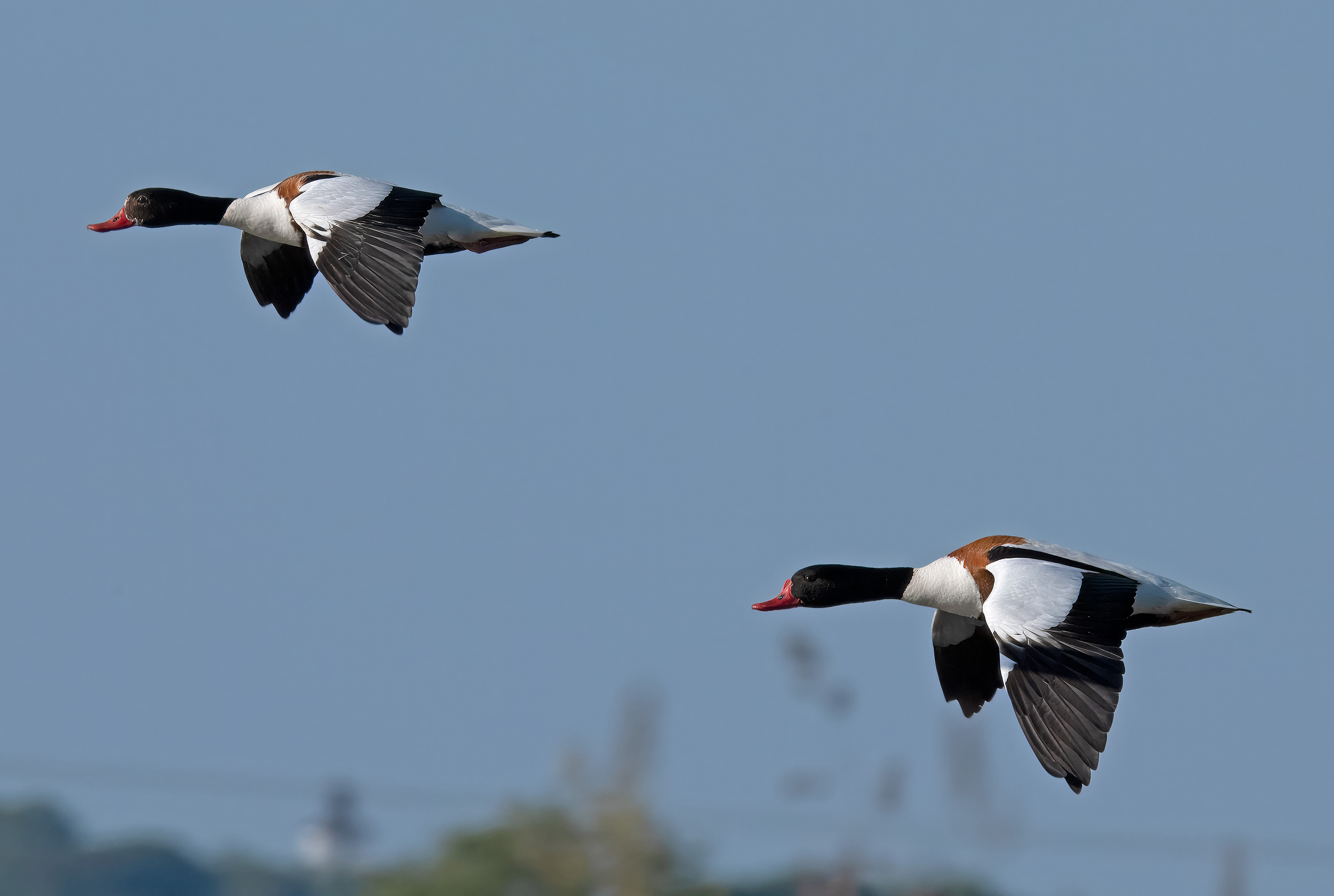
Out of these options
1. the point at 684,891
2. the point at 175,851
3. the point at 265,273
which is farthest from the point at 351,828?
the point at 265,273

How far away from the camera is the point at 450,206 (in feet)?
47.6

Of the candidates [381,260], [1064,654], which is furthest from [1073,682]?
[381,260]

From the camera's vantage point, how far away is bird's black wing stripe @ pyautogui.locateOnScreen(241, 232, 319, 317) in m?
15.7

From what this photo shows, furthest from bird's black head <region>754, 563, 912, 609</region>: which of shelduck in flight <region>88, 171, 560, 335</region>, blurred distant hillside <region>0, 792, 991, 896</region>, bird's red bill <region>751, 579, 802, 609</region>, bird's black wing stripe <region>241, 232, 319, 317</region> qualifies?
blurred distant hillside <region>0, 792, 991, 896</region>

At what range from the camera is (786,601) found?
43.6 feet

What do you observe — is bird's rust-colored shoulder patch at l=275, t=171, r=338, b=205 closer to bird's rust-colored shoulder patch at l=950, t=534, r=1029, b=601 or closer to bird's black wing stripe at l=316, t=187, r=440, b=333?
bird's black wing stripe at l=316, t=187, r=440, b=333

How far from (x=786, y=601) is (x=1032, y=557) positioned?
1.72m

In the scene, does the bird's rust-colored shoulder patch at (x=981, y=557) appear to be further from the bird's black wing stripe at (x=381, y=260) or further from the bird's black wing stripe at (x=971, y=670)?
the bird's black wing stripe at (x=381, y=260)

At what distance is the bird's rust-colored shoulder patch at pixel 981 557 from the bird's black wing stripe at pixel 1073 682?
950mm

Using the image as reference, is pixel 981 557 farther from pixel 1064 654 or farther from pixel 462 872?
pixel 462 872

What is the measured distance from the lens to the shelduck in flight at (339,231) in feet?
41.4

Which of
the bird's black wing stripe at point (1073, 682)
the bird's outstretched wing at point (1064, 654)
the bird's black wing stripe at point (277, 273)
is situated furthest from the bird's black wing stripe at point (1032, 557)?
the bird's black wing stripe at point (277, 273)

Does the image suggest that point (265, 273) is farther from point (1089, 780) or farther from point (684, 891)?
point (684, 891)

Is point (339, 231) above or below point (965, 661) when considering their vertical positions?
above
